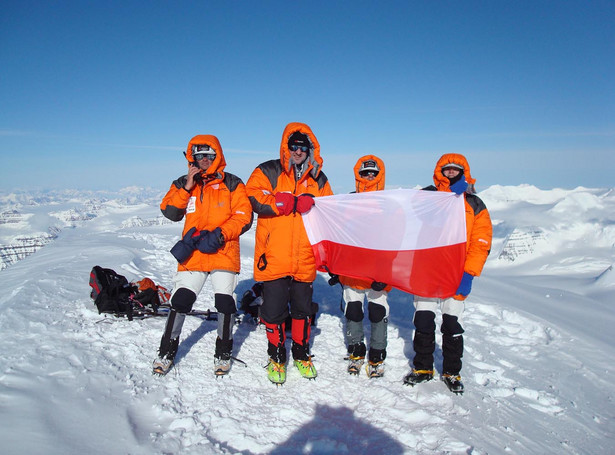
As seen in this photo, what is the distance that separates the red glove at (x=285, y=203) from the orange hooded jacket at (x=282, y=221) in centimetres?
6

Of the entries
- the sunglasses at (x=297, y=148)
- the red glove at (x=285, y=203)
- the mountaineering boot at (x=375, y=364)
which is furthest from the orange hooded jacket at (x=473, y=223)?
the red glove at (x=285, y=203)

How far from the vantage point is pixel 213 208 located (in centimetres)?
425

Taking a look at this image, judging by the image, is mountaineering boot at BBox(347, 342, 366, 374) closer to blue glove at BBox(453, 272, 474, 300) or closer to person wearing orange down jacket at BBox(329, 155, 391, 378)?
person wearing orange down jacket at BBox(329, 155, 391, 378)

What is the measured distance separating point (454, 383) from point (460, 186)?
2499 mm

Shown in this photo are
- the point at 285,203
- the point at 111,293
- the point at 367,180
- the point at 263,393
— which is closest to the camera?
the point at 263,393

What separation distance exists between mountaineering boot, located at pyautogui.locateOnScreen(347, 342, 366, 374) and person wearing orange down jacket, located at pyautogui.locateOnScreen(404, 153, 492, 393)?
62cm

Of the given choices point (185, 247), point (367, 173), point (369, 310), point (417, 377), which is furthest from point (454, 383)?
point (185, 247)

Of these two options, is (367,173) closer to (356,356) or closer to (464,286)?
(464,286)

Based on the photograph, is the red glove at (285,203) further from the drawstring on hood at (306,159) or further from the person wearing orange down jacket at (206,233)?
the person wearing orange down jacket at (206,233)

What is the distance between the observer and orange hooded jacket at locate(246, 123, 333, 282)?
412 cm

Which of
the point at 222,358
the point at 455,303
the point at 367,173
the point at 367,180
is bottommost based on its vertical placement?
the point at 222,358

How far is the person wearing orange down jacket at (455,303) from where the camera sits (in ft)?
13.5

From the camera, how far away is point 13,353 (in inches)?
146

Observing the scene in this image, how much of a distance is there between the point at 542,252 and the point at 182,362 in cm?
11198
